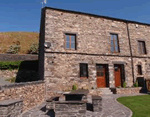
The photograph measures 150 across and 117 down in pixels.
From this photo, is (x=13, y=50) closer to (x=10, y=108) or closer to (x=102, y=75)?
(x=102, y=75)

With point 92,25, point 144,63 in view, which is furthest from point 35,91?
point 144,63

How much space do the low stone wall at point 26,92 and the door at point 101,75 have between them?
5412 mm

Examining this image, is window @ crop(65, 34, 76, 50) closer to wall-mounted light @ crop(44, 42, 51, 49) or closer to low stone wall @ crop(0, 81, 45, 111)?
wall-mounted light @ crop(44, 42, 51, 49)

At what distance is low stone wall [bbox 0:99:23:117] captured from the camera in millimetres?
4161

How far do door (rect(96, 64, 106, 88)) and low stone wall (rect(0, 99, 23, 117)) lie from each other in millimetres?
7520

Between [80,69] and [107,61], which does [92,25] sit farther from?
[80,69]

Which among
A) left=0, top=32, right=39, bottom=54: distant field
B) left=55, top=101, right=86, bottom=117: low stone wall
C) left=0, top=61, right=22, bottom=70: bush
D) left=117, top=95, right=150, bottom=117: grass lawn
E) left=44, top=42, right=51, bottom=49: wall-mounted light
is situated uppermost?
left=0, top=32, right=39, bottom=54: distant field

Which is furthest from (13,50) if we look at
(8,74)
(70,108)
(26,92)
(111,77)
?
(70,108)

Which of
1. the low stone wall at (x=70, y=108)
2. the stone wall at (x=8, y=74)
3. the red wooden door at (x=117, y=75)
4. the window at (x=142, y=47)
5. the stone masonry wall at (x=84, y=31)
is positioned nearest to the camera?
the low stone wall at (x=70, y=108)

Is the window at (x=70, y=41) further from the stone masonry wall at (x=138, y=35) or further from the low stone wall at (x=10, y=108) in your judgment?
the stone masonry wall at (x=138, y=35)

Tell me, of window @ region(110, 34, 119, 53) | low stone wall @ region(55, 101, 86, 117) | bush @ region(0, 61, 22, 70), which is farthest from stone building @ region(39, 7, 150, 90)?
bush @ region(0, 61, 22, 70)

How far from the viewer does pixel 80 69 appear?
10.4m

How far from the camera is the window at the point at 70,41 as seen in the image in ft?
34.4

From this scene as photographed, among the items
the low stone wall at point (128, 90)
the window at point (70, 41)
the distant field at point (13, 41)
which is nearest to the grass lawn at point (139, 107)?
the low stone wall at point (128, 90)
